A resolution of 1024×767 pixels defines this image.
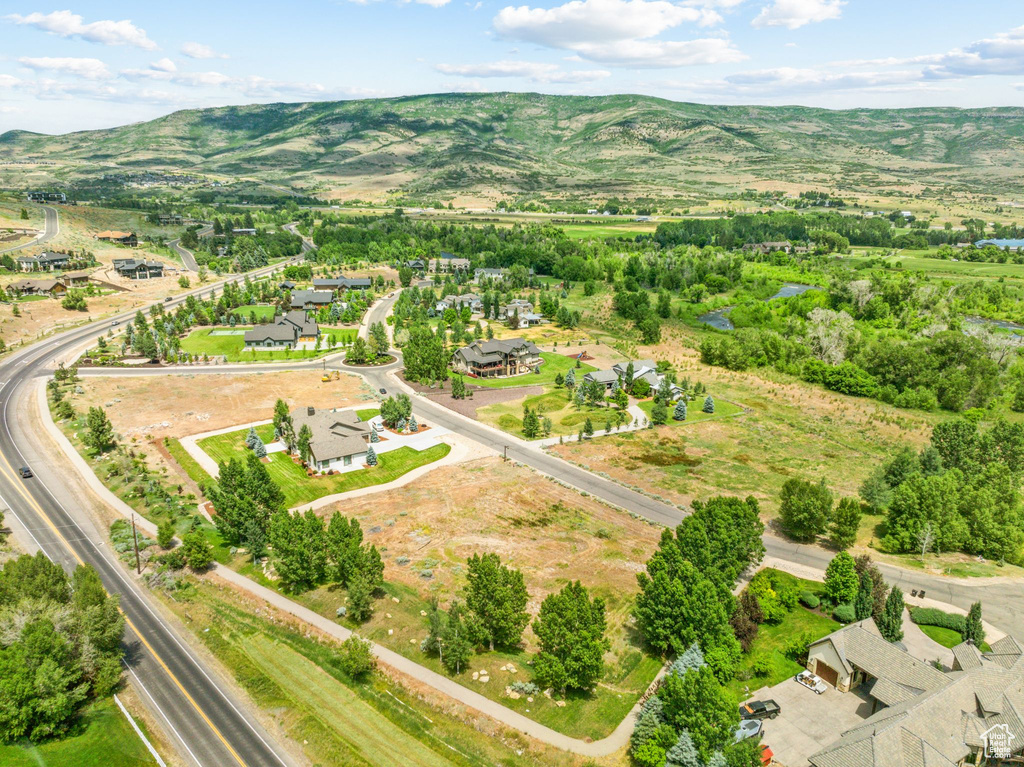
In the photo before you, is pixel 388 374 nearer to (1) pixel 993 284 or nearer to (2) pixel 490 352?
(2) pixel 490 352

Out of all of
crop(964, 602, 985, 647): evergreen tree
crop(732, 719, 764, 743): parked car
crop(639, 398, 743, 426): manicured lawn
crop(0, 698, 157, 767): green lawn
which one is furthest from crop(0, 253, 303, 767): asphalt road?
crop(639, 398, 743, 426): manicured lawn

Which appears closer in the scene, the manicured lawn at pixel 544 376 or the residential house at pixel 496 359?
the manicured lawn at pixel 544 376

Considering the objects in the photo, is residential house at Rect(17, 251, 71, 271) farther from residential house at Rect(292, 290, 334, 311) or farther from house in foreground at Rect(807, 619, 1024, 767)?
house in foreground at Rect(807, 619, 1024, 767)

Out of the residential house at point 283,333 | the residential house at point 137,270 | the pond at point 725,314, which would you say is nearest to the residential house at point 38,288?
the residential house at point 137,270

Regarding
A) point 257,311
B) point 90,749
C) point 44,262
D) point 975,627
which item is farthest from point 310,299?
point 975,627

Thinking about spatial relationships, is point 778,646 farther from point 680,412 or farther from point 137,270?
point 137,270

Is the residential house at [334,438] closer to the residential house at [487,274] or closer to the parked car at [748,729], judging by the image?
the parked car at [748,729]
